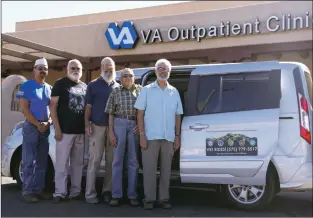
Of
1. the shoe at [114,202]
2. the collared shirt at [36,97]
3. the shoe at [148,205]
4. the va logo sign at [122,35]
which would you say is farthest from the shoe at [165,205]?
the va logo sign at [122,35]

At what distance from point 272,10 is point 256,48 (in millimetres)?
1235

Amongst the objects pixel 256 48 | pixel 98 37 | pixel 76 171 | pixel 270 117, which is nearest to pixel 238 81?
pixel 270 117

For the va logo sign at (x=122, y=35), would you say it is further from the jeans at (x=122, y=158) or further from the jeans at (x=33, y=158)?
the jeans at (x=122, y=158)

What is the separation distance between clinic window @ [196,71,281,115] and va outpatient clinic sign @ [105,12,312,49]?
8378 mm

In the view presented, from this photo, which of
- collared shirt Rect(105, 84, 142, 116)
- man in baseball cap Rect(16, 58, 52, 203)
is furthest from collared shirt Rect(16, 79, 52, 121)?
collared shirt Rect(105, 84, 142, 116)

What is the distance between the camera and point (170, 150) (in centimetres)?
518

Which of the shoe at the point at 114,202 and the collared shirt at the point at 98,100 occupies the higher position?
the collared shirt at the point at 98,100

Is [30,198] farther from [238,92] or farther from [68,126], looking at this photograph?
[238,92]

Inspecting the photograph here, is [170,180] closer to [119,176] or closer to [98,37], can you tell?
[119,176]

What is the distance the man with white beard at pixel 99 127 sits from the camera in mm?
5457

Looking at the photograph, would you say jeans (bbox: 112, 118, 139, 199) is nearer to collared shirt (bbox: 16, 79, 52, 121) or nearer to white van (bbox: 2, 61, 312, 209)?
white van (bbox: 2, 61, 312, 209)

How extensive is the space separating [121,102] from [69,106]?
72cm

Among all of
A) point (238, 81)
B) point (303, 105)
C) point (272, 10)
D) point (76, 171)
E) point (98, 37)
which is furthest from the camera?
point (98, 37)

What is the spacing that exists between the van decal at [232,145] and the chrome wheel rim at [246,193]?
42 cm
